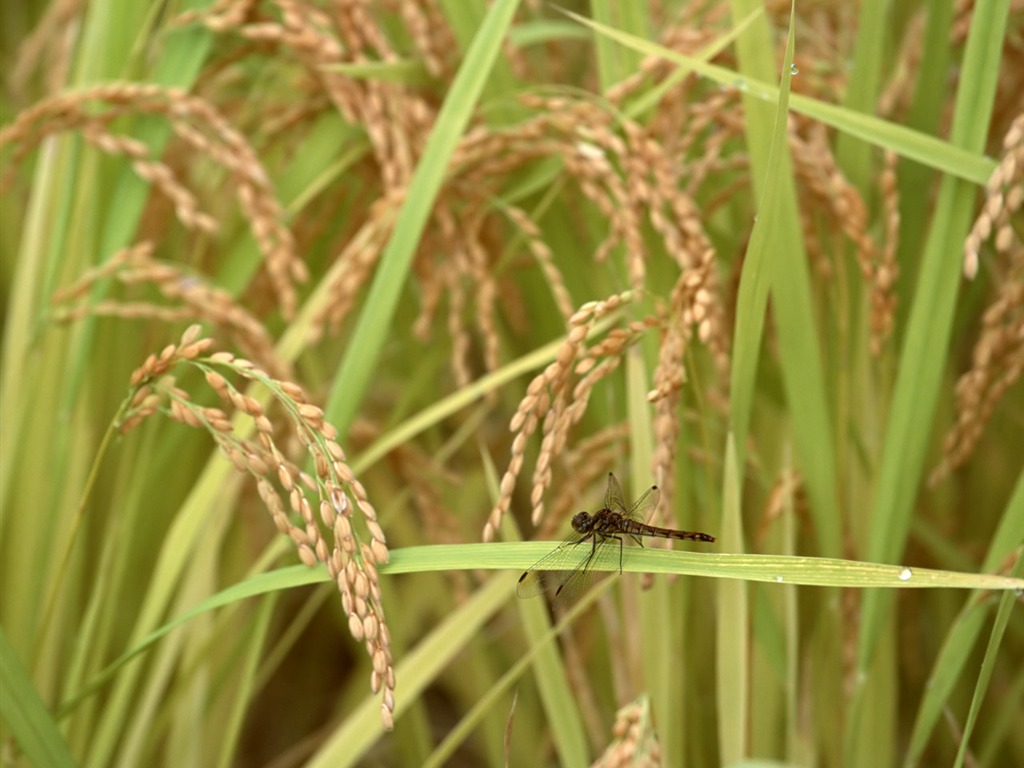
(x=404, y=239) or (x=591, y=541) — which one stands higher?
(x=404, y=239)

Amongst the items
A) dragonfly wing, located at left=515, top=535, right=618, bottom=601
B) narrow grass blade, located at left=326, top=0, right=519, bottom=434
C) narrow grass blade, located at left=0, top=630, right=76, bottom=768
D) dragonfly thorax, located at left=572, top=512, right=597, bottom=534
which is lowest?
narrow grass blade, located at left=0, top=630, right=76, bottom=768

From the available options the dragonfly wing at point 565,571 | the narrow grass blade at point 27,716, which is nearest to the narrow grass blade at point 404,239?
the dragonfly wing at point 565,571

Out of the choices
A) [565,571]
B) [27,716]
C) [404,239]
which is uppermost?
[404,239]

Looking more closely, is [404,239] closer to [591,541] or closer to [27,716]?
[591,541]

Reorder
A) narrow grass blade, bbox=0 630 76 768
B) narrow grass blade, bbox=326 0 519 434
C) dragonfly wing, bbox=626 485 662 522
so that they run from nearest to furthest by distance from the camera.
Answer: narrow grass blade, bbox=0 630 76 768 < dragonfly wing, bbox=626 485 662 522 < narrow grass blade, bbox=326 0 519 434

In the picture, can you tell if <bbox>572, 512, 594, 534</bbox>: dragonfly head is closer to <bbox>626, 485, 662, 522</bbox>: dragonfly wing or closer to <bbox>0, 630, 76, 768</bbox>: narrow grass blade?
<bbox>626, 485, 662, 522</bbox>: dragonfly wing

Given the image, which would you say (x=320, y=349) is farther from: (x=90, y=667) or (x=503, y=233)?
(x=90, y=667)

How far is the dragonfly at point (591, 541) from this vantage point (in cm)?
96

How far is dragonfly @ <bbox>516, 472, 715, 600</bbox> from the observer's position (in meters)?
0.96

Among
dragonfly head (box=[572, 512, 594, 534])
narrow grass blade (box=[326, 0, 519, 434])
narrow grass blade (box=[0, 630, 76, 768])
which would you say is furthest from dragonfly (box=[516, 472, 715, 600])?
narrow grass blade (box=[0, 630, 76, 768])

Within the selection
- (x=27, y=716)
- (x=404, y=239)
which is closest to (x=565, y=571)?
(x=404, y=239)

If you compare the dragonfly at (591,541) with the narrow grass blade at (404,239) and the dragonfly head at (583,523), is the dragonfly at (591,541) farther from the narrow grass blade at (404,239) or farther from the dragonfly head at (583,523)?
the narrow grass blade at (404,239)

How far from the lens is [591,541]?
40.1 inches

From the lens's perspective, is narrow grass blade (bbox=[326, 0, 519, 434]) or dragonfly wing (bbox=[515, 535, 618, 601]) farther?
narrow grass blade (bbox=[326, 0, 519, 434])
